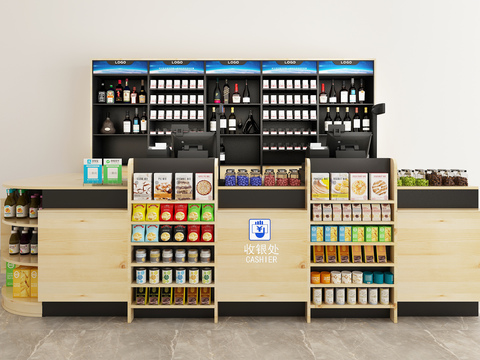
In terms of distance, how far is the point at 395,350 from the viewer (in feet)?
8.87

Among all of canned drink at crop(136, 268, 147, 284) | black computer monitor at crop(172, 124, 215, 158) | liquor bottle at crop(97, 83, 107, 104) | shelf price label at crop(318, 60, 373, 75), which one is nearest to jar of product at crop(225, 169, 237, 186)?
black computer monitor at crop(172, 124, 215, 158)

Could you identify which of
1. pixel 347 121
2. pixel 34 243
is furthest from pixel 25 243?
pixel 347 121

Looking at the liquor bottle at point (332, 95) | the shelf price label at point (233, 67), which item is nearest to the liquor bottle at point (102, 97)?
the shelf price label at point (233, 67)

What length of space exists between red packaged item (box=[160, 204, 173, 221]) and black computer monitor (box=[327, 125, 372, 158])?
4.54ft

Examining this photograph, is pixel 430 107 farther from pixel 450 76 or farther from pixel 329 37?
pixel 329 37

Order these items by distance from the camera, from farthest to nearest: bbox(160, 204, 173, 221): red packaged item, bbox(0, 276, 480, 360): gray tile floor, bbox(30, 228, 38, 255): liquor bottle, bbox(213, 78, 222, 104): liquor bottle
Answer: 1. bbox(213, 78, 222, 104): liquor bottle
2. bbox(30, 228, 38, 255): liquor bottle
3. bbox(160, 204, 173, 221): red packaged item
4. bbox(0, 276, 480, 360): gray tile floor

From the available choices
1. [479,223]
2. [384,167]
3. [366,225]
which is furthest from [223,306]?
[479,223]

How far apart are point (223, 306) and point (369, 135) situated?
1782 mm

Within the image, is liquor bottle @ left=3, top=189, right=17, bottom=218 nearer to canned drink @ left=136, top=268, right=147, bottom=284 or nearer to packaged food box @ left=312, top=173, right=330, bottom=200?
canned drink @ left=136, top=268, right=147, bottom=284

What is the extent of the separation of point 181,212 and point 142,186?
35 centimetres

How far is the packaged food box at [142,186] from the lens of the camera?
10.3 ft

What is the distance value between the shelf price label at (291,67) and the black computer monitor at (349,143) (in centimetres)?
192

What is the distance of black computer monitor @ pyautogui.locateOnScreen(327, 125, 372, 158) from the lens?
3.42m

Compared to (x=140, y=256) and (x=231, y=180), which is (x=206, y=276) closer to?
(x=140, y=256)
